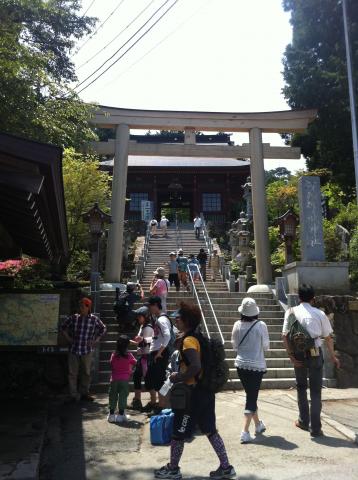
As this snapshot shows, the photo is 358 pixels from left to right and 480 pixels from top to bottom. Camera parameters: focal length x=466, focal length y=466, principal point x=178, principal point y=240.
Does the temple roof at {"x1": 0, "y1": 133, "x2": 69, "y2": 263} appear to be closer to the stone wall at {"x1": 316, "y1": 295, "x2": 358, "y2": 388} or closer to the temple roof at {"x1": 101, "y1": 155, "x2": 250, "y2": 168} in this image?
the stone wall at {"x1": 316, "y1": 295, "x2": 358, "y2": 388}

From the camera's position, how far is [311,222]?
10898mm

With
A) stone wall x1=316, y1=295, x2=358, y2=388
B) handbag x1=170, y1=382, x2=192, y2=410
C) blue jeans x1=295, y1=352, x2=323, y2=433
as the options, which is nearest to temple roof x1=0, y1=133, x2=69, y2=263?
handbag x1=170, y1=382, x2=192, y2=410

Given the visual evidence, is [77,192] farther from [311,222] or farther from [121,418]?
[121,418]

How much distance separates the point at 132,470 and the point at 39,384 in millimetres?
4115

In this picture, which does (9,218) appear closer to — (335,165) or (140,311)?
(140,311)

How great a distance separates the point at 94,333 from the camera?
7.41 m

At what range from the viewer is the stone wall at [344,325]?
28.4 feet

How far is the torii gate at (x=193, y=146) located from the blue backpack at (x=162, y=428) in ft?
35.2

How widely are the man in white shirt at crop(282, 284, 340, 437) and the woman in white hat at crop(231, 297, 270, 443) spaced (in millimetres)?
441

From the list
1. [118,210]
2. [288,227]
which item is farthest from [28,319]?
[288,227]

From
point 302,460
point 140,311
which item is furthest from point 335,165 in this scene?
point 302,460

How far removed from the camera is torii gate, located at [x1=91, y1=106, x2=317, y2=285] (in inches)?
618

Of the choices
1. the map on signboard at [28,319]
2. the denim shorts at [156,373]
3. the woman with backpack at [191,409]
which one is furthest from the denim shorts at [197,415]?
the map on signboard at [28,319]

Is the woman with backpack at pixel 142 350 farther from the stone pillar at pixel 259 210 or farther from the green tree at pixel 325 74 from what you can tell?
the green tree at pixel 325 74
